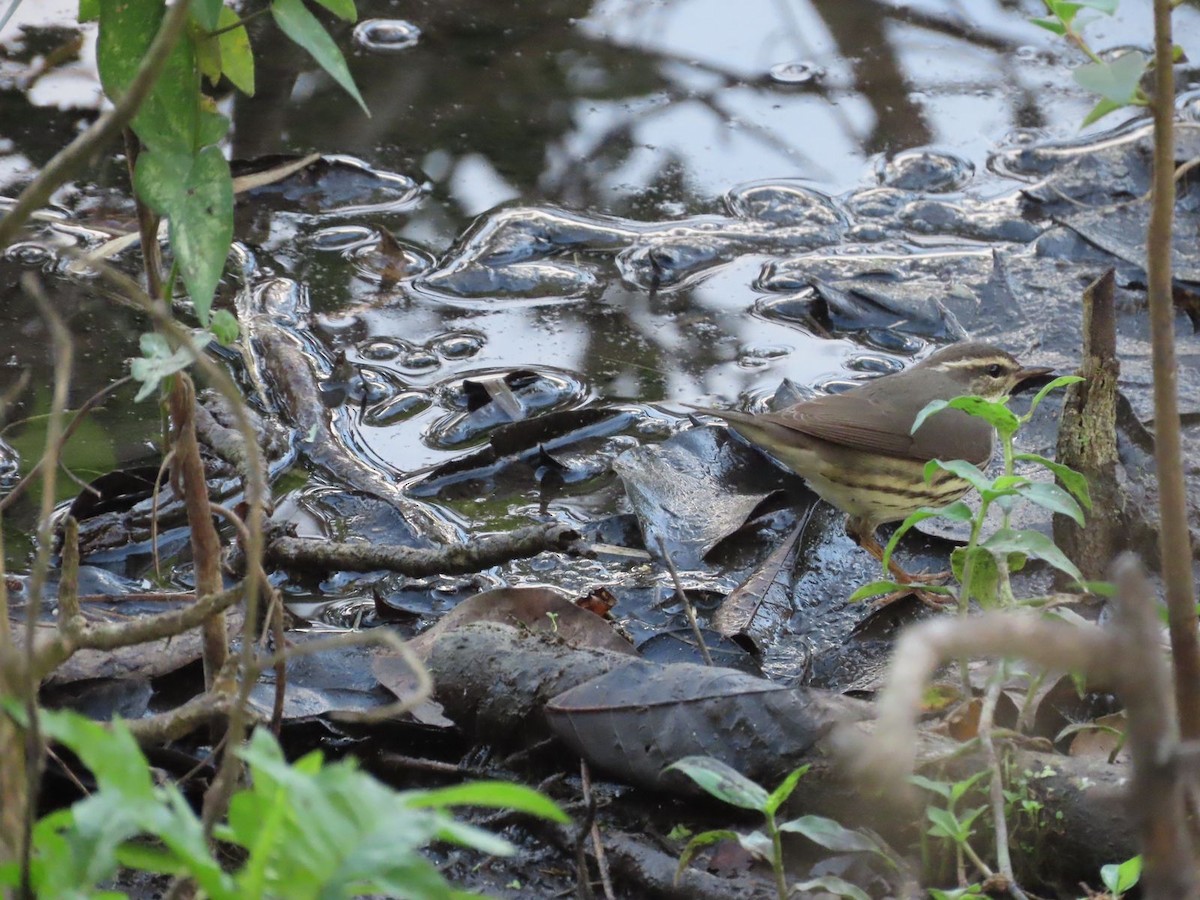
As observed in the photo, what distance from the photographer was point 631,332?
517 cm

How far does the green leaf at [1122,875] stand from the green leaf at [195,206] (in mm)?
1674

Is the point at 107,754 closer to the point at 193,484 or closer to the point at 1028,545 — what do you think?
the point at 193,484

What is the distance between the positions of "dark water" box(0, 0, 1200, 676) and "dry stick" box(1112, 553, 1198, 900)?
108 inches

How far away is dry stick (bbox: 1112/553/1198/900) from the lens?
100 centimetres

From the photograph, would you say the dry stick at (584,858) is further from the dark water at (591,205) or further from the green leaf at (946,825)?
the dark water at (591,205)

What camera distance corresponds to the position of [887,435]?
4551 millimetres

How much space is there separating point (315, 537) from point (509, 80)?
3.83 m

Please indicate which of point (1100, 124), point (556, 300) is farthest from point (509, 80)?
point (1100, 124)

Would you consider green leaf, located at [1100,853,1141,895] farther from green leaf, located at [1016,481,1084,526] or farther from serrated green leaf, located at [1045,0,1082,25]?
serrated green leaf, located at [1045,0,1082,25]

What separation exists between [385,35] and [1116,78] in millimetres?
6179

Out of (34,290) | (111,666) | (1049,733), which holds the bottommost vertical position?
(1049,733)

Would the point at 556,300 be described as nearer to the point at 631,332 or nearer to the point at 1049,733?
the point at 631,332

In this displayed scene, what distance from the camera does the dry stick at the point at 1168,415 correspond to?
5.38ft

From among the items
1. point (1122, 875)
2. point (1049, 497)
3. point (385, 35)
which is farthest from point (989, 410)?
point (385, 35)
